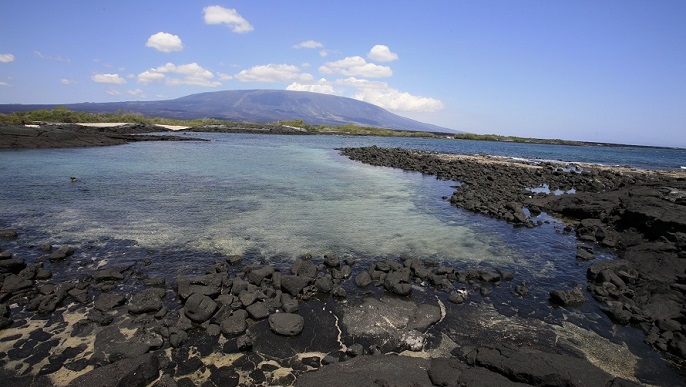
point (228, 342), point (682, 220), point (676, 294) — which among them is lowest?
point (228, 342)

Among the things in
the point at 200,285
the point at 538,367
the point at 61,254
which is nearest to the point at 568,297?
the point at 538,367

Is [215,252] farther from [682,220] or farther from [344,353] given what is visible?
[682,220]

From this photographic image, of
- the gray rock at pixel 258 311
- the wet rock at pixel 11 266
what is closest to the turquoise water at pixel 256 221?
the wet rock at pixel 11 266

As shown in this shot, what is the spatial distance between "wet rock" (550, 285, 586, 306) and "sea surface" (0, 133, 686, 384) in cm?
31

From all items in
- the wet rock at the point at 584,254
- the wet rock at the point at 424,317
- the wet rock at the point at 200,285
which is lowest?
the wet rock at the point at 424,317

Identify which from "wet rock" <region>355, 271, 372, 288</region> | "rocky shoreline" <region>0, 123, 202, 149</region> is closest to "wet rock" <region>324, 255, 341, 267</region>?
"wet rock" <region>355, 271, 372, 288</region>

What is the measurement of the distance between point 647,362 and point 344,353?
284 inches

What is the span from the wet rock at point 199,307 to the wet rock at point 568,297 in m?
10.5

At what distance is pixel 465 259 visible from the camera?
14133 millimetres

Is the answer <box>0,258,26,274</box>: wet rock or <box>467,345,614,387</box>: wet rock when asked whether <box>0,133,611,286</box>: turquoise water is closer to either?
<box>0,258,26,274</box>: wet rock

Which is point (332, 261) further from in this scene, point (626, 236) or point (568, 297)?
point (626, 236)

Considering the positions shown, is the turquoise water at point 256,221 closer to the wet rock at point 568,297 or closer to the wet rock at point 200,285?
the wet rock at point 568,297

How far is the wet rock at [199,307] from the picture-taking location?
8.79 meters

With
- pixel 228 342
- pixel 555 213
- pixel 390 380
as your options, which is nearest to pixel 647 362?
pixel 390 380
